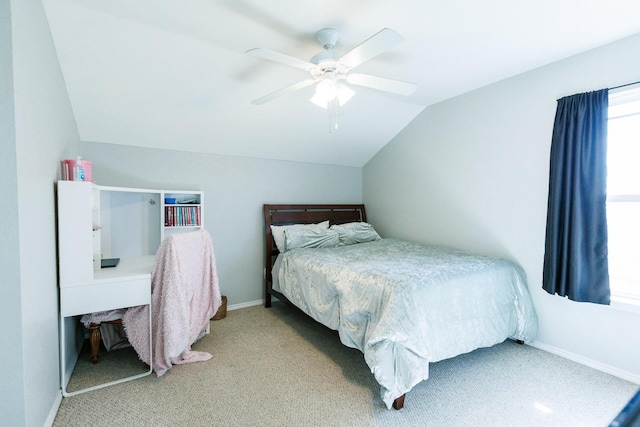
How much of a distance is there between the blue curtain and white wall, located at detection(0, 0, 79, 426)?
132 inches

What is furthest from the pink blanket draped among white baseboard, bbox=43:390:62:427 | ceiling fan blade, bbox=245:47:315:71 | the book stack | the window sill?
the window sill

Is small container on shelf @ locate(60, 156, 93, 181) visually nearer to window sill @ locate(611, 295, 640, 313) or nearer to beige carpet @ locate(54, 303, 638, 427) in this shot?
beige carpet @ locate(54, 303, 638, 427)

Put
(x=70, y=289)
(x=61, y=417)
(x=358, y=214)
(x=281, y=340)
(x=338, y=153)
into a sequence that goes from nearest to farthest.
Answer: (x=61, y=417) < (x=70, y=289) < (x=281, y=340) < (x=338, y=153) < (x=358, y=214)

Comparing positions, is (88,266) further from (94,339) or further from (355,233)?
(355,233)

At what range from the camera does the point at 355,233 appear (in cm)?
386

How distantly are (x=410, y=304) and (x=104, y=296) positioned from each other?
2.00 m

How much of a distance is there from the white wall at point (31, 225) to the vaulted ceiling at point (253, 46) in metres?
0.40

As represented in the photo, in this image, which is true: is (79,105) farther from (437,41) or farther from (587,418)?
(587,418)

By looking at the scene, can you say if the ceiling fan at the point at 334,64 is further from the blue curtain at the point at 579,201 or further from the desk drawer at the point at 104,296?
the desk drawer at the point at 104,296

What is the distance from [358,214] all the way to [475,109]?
81.8 inches

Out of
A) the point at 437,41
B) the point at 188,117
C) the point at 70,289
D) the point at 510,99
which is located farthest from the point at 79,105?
the point at 510,99

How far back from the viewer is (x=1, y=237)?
1.29 meters

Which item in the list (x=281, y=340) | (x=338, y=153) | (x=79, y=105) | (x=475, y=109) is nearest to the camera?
(x=79, y=105)

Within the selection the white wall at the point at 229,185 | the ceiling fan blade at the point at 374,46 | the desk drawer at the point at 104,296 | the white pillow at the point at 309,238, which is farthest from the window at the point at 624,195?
the desk drawer at the point at 104,296
